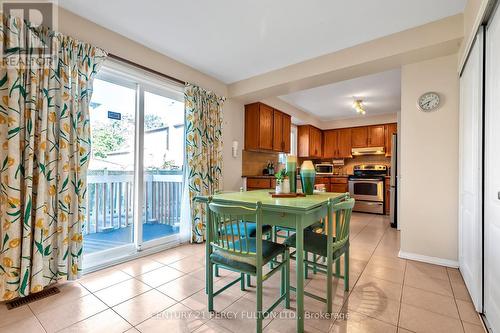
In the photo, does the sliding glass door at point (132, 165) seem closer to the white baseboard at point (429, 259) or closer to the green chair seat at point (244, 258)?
the green chair seat at point (244, 258)

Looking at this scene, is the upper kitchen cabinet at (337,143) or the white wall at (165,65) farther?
the upper kitchen cabinet at (337,143)

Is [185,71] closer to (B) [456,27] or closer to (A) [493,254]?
(B) [456,27]

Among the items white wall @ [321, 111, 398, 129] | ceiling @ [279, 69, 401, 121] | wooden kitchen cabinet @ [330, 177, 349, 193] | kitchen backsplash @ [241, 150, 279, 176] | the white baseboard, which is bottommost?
the white baseboard

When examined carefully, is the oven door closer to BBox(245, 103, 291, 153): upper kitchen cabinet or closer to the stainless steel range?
the stainless steel range

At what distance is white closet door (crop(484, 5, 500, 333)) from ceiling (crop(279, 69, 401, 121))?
6.77 ft

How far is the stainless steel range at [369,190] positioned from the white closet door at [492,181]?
4.12 metres

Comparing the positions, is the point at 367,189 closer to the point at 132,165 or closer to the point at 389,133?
the point at 389,133

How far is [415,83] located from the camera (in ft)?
8.66

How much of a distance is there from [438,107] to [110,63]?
3606 mm

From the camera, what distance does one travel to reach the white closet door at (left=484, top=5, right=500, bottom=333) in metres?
1.39

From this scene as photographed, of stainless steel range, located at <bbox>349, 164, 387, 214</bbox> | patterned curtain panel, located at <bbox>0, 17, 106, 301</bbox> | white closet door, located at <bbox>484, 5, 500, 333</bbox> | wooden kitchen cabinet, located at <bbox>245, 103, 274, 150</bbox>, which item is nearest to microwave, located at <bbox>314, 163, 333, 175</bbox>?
stainless steel range, located at <bbox>349, 164, 387, 214</bbox>

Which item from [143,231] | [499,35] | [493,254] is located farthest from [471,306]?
[143,231]

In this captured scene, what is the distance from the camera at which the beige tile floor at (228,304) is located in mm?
1560

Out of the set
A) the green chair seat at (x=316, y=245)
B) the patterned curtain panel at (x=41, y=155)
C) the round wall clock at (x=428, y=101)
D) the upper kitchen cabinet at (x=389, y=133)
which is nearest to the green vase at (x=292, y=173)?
the green chair seat at (x=316, y=245)
